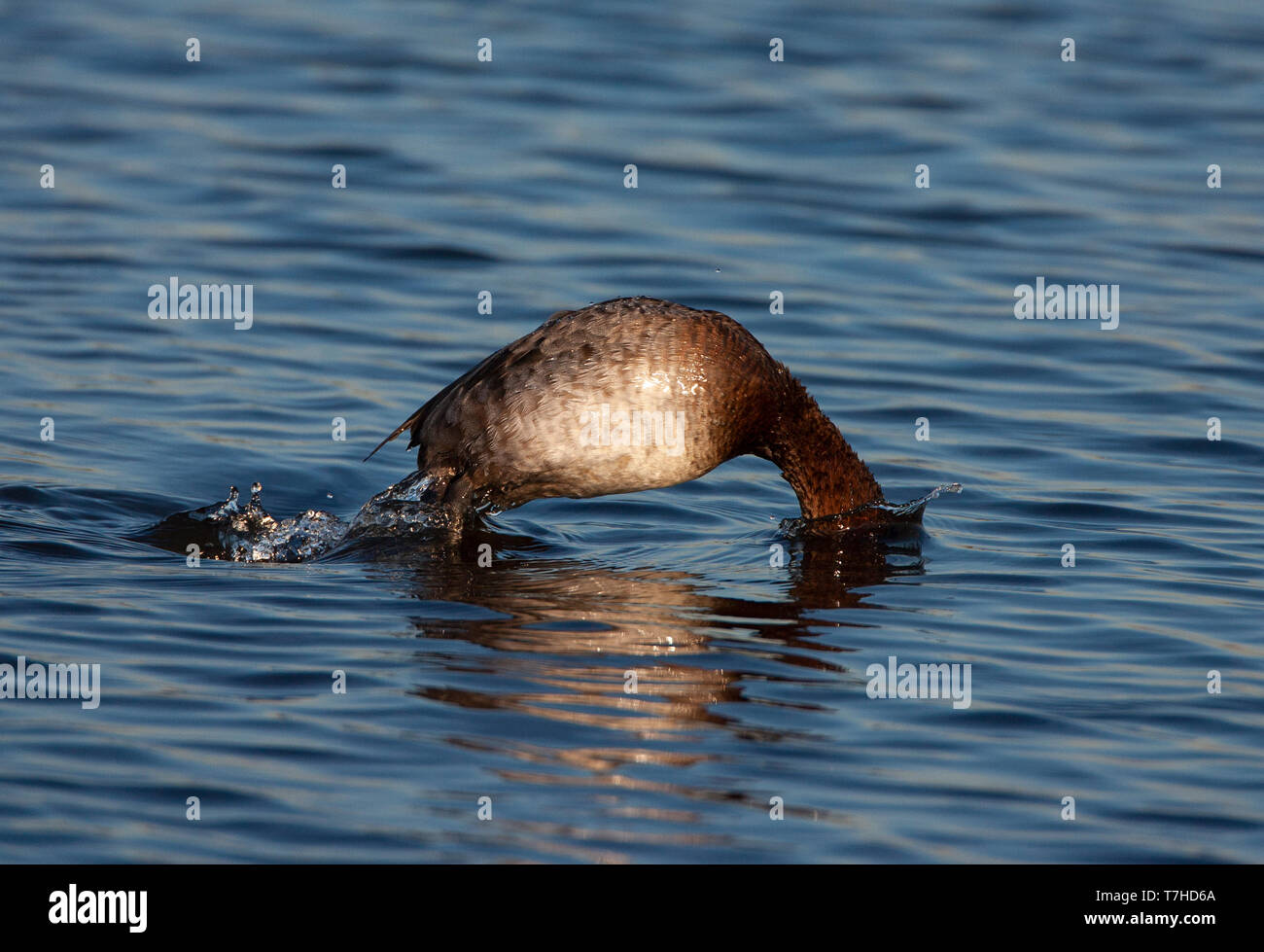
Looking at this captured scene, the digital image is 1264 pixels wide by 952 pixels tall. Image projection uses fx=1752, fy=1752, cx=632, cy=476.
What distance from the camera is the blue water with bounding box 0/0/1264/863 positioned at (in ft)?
20.2

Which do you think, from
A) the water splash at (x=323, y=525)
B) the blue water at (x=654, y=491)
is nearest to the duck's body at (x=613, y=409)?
the water splash at (x=323, y=525)

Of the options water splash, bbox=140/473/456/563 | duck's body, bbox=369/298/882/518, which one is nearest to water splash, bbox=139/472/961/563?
water splash, bbox=140/473/456/563

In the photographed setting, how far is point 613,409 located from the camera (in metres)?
8.51

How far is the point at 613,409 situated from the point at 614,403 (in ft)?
0.11

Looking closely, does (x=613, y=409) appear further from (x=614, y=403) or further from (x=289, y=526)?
(x=289, y=526)

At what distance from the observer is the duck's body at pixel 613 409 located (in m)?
8.51

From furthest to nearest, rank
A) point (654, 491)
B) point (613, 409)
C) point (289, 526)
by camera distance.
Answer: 1. point (654, 491)
2. point (289, 526)
3. point (613, 409)

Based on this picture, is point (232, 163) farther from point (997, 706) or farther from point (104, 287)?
point (997, 706)

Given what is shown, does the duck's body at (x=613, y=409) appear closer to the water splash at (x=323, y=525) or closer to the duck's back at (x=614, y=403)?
the duck's back at (x=614, y=403)

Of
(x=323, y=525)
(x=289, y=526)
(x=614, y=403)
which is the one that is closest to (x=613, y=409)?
(x=614, y=403)

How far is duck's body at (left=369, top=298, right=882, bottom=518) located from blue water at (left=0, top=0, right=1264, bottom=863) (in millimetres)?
461

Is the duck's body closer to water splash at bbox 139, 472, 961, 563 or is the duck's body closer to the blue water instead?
water splash at bbox 139, 472, 961, 563

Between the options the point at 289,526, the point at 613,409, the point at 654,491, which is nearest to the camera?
the point at 613,409

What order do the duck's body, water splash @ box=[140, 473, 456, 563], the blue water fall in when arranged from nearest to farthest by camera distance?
the blue water < the duck's body < water splash @ box=[140, 473, 456, 563]
